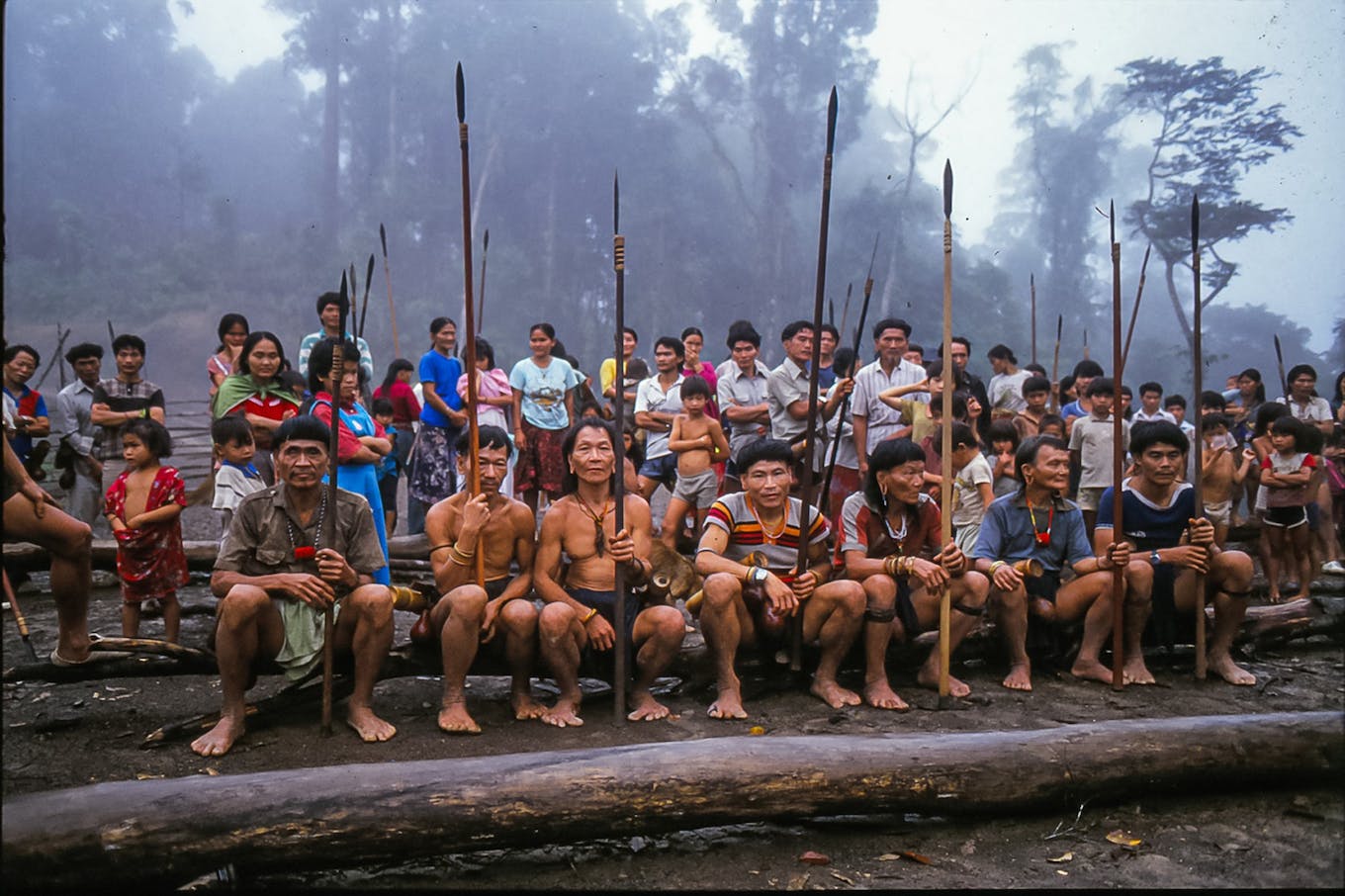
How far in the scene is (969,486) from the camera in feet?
19.1

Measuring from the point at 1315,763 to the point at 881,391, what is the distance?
354cm

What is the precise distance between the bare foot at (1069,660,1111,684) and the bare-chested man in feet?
6.46

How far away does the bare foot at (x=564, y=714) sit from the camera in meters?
3.98

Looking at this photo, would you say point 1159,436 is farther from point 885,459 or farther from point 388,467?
point 388,467

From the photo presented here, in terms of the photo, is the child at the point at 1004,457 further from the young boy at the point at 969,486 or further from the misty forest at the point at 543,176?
the misty forest at the point at 543,176

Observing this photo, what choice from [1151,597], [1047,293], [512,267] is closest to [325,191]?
[512,267]

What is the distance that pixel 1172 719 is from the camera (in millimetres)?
3350

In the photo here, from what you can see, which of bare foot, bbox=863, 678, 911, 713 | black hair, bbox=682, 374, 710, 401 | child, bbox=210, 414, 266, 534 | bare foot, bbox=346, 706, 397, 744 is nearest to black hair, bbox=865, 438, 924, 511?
bare foot, bbox=863, 678, 911, 713

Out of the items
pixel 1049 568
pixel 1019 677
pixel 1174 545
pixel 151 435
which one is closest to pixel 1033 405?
pixel 1174 545

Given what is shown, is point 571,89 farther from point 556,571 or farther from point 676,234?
point 556,571

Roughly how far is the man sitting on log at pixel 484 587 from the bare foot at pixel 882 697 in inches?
56.3

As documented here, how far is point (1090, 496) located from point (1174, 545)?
2.07 m

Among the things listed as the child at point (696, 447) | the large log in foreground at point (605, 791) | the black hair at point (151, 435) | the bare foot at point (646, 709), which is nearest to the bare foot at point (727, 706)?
the bare foot at point (646, 709)

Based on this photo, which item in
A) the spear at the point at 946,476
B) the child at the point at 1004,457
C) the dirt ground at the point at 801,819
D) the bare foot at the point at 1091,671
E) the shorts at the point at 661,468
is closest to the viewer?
the dirt ground at the point at 801,819
